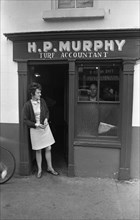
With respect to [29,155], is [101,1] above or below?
above

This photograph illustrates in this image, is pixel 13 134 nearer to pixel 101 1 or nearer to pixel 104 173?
pixel 104 173

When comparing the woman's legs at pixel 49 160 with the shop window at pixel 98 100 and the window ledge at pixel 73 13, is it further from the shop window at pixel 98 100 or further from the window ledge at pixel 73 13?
the window ledge at pixel 73 13

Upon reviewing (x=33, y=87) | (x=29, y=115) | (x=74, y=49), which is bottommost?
(x=29, y=115)

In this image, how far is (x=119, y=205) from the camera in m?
4.07

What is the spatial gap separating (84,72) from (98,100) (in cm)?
59

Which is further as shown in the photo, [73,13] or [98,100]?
[98,100]

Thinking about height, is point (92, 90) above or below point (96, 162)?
above

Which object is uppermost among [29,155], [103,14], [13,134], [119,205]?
[103,14]

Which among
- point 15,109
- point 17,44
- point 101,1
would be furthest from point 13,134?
point 101,1

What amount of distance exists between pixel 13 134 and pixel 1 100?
2.31ft

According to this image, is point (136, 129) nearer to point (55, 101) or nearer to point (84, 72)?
point (84, 72)

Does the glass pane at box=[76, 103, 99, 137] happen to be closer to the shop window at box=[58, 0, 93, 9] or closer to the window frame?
the window frame

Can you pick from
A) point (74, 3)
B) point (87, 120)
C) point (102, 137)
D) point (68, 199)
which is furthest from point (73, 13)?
point (68, 199)

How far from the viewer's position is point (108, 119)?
514cm
